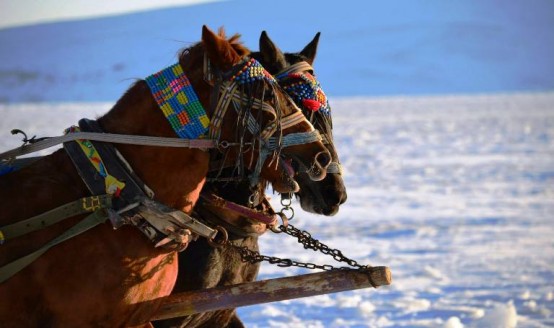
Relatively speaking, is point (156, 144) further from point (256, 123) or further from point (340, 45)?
point (340, 45)

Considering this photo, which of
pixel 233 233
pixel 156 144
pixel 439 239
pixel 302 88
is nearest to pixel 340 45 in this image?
pixel 439 239

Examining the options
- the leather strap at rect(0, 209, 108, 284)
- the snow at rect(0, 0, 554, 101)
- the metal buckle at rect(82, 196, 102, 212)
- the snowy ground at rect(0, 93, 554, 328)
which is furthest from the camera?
the snow at rect(0, 0, 554, 101)

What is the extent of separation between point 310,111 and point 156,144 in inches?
28.7

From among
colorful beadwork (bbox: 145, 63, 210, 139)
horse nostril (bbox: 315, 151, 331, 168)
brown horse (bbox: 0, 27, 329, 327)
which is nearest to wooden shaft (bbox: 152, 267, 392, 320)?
brown horse (bbox: 0, 27, 329, 327)

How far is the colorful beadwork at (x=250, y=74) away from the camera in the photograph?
353cm

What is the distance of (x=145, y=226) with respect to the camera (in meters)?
3.48

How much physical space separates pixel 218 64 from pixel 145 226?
0.65 m

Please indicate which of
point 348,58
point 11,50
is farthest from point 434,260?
point 11,50

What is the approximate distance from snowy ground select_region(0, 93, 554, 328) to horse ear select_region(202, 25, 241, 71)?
328cm

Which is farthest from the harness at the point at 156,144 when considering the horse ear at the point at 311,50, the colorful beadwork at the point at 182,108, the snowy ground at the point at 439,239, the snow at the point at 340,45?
the snow at the point at 340,45

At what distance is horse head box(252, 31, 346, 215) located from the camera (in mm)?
3736

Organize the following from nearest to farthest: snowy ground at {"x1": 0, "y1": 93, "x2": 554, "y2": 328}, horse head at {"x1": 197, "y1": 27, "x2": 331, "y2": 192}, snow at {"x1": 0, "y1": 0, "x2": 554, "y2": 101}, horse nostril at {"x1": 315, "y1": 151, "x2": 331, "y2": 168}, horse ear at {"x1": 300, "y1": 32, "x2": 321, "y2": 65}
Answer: horse head at {"x1": 197, "y1": 27, "x2": 331, "y2": 192}, horse nostril at {"x1": 315, "y1": 151, "x2": 331, "y2": 168}, horse ear at {"x1": 300, "y1": 32, "x2": 321, "y2": 65}, snowy ground at {"x1": 0, "y1": 93, "x2": 554, "y2": 328}, snow at {"x1": 0, "y1": 0, "x2": 554, "y2": 101}

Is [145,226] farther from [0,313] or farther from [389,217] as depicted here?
[389,217]

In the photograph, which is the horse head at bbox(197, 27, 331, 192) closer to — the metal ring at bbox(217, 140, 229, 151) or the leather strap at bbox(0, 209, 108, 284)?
the metal ring at bbox(217, 140, 229, 151)
